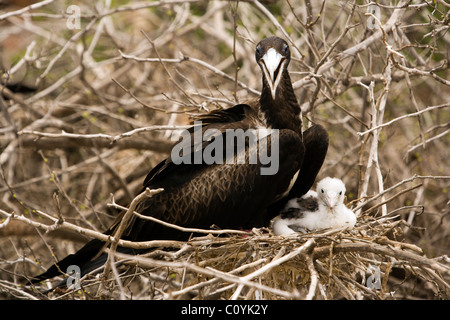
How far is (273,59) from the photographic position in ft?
12.3

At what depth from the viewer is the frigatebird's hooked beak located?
371 cm

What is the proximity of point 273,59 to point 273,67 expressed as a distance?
0.05m

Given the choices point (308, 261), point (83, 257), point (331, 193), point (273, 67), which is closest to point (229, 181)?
point (331, 193)

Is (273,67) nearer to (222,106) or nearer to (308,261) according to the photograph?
(308,261)

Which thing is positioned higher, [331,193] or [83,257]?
[331,193]

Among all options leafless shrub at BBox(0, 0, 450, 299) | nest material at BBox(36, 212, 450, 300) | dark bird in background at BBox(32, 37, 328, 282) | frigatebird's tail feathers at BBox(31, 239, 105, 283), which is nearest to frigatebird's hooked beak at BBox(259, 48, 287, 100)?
dark bird in background at BBox(32, 37, 328, 282)

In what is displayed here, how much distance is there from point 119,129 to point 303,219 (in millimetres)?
2675

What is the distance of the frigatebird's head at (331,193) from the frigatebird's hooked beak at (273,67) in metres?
0.62

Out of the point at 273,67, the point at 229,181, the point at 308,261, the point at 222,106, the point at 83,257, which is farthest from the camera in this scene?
the point at 222,106

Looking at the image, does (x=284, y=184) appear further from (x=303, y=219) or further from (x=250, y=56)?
(x=250, y=56)

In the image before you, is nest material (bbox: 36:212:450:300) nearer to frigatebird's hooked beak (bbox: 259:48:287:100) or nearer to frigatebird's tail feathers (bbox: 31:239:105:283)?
frigatebird's tail feathers (bbox: 31:239:105:283)

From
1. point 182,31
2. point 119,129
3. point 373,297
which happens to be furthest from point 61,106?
point 373,297

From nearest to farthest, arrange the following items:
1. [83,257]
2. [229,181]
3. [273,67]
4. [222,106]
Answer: [273,67] → [229,181] → [83,257] → [222,106]

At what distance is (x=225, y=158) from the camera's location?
3.91 meters
